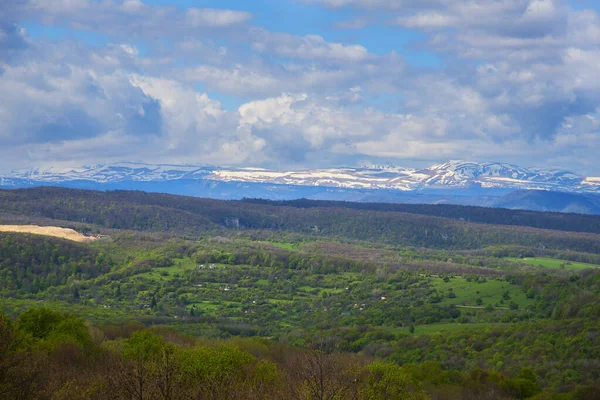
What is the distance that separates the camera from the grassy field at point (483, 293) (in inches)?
5748

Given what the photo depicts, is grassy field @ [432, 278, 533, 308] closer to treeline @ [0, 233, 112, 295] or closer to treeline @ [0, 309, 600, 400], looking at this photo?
treeline @ [0, 309, 600, 400]

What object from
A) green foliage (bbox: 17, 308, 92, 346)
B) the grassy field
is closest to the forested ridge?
green foliage (bbox: 17, 308, 92, 346)

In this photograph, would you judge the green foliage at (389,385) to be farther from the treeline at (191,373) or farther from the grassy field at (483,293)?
the grassy field at (483,293)

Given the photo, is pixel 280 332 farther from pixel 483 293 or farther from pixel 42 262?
pixel 42 262

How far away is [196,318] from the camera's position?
136875 millimetres

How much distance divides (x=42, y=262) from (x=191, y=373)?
13973 centimetres

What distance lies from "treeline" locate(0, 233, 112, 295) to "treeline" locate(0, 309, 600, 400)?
272 ft

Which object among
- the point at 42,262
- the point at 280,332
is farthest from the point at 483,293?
the point at 42,262

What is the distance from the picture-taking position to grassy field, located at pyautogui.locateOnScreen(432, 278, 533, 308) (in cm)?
14600

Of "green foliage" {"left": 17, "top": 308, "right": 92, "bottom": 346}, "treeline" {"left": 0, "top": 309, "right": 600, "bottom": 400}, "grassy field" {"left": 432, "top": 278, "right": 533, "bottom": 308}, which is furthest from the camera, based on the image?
"grassy field" {"left": 432, "top": 278, "right": 533, "bottom": 308}

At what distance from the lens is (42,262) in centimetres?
17988

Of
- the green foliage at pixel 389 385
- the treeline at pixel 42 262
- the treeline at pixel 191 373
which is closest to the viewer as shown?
the treeline at pixel 191 373

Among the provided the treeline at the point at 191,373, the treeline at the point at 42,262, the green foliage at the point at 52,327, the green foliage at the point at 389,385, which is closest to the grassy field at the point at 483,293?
the treeline at the point at 191,373

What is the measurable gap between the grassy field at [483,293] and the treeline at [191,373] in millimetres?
63121
